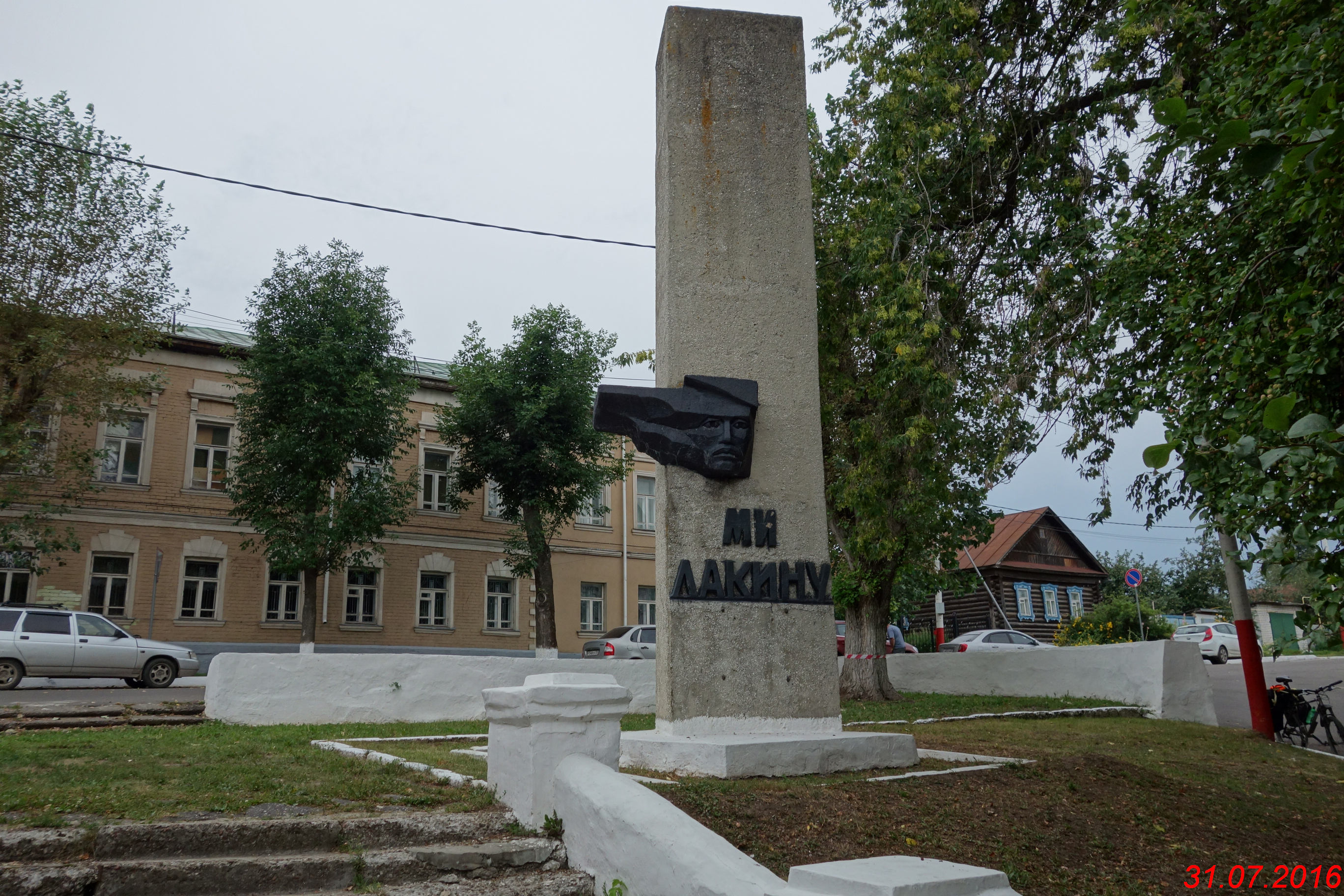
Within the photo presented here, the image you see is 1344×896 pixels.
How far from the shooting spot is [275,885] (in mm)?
4066

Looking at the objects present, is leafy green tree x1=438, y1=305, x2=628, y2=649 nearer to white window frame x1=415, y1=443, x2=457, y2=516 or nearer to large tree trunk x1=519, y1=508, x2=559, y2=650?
large tree trunk x1=519, y1=508, x2=559, y2=650

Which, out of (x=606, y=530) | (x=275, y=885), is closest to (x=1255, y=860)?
(x=275, y=885)

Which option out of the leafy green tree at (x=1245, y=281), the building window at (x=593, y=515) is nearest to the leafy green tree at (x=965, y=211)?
the leafy green tree at (x=1245, y=281)

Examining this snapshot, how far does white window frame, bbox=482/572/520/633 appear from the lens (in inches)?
1210

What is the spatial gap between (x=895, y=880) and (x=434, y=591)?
2819cm

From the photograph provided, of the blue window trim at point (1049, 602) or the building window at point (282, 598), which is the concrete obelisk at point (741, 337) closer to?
the building window at point (282, 598)

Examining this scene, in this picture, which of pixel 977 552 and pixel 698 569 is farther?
pixel 977 552

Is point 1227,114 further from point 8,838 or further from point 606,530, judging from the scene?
point 606,530

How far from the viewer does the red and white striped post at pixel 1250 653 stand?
39.4 feet

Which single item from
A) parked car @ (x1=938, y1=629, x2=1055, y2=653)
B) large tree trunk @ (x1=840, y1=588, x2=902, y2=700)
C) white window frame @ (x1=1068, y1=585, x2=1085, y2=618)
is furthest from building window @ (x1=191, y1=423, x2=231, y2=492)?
white window frame @ (x1=1068, y1=585, x2=1085, y2=618)

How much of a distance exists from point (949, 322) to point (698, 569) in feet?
17.8

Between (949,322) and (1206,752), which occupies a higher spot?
(949,322)

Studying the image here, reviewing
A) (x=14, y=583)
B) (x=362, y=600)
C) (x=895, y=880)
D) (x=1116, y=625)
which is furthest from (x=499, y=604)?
(x=895, y=880)

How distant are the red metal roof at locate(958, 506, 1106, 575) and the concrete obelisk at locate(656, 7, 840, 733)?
34.3 metres
